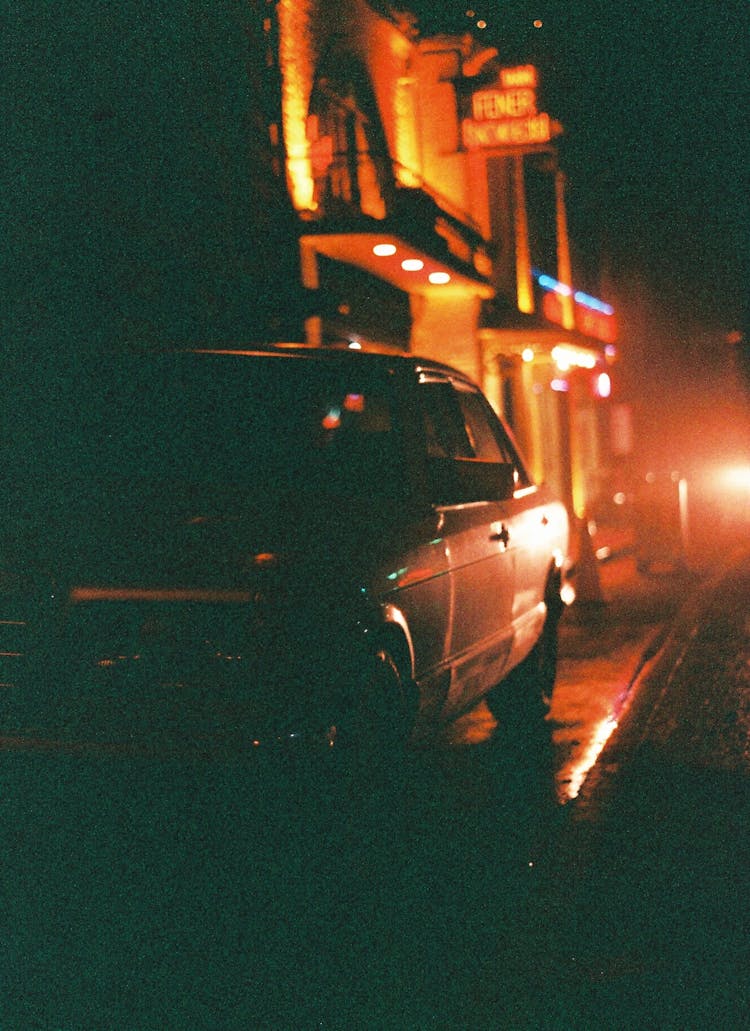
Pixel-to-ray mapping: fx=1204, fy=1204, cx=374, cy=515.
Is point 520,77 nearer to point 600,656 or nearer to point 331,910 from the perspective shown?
point 600,656

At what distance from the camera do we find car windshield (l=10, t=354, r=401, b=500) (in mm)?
4711

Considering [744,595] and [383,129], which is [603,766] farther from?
[383,129]

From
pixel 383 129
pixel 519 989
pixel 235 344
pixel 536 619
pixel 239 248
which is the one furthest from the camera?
pixel 383 129

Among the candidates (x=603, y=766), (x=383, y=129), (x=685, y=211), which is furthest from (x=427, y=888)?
(x=685, y=211)

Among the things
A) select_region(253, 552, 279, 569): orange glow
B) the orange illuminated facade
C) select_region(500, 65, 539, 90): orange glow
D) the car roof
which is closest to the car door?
the car roof

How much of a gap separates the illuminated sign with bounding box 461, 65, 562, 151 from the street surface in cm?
1139

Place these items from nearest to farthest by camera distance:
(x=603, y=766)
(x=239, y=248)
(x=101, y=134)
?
(x=603, y=766) < (x=101, y=134) < (x=239, y=248)

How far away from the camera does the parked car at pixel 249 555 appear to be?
3.80m

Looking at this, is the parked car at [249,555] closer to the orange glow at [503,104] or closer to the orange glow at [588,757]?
the orange glow at [588,757]

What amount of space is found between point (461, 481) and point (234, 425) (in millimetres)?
993

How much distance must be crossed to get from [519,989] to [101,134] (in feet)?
22.5

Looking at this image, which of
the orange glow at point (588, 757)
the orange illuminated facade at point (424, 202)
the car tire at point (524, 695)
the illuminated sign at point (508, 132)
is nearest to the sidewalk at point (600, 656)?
the orange glow at point (588, 757)

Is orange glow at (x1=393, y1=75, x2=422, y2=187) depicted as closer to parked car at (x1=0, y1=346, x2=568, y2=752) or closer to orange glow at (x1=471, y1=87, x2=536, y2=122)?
orange glow at (x1=471, y1=87, x2=536, y2=122)

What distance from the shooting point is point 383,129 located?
1406cm
